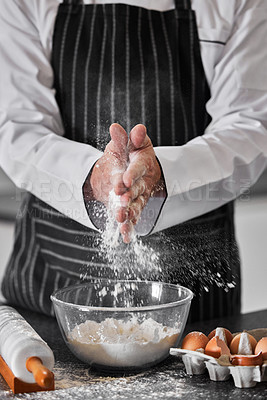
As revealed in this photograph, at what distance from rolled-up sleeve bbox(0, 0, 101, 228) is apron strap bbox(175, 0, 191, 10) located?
262mm

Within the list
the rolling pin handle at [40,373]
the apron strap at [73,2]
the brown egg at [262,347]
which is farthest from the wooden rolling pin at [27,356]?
the apron strap at [73,2]

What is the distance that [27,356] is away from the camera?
2.60 feet

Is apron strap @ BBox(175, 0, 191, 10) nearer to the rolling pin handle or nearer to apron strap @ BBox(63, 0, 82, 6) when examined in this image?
apron strap @ BBox(63, 0, 82, 6)

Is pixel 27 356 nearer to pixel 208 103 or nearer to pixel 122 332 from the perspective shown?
pixel 122 332

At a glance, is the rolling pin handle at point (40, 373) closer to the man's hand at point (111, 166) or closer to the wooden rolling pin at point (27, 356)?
the wooden rolling pin at point (27, 356)

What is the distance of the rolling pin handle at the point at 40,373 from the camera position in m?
0.75

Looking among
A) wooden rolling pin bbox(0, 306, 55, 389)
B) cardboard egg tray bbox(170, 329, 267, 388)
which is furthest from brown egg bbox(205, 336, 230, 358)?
wooden rolling pin bbox(0, 306, 55, 389)

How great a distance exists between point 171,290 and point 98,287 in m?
0.13

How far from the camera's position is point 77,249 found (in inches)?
50.4

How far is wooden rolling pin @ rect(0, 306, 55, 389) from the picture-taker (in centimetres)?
76

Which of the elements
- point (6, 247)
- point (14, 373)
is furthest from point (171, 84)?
point (6, 247)

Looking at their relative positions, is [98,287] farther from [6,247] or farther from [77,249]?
[6,247]

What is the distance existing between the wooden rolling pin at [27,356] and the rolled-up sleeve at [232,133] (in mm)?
400

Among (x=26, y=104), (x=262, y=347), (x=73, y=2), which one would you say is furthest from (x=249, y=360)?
(x=73, y=2)
